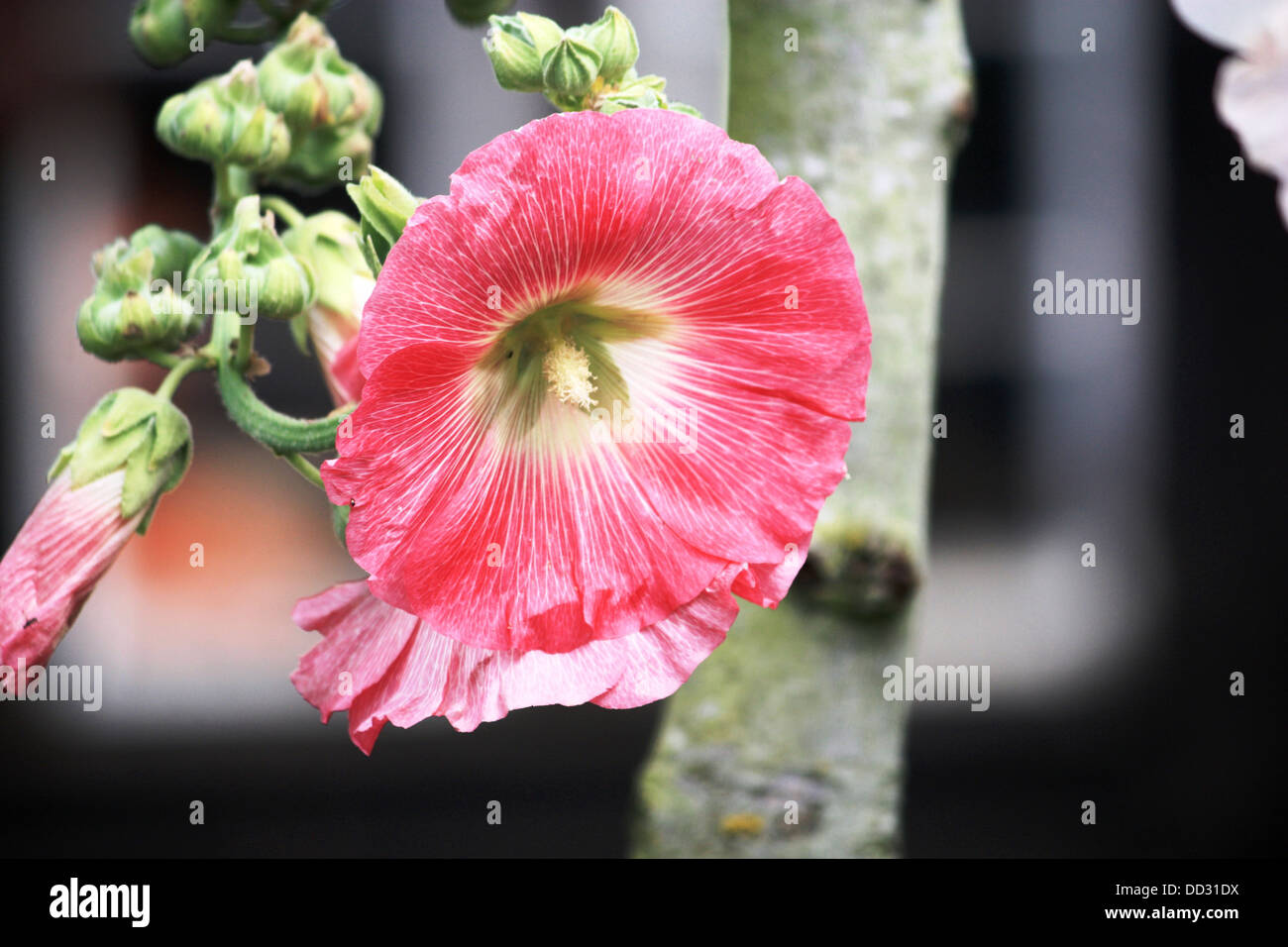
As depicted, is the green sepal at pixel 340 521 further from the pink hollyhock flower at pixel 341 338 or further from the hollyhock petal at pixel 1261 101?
the hollyhock petal at pixel 1261 101

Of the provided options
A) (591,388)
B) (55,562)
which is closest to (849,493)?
(591,388)

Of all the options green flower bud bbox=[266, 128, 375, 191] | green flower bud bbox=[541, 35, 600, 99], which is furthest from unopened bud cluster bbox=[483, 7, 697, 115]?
green flower bud bbox=[266, 128, 375, 191]

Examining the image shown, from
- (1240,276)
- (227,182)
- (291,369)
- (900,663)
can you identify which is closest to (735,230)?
(227,182)

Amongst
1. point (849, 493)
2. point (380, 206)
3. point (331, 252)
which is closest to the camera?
point (380, 206)

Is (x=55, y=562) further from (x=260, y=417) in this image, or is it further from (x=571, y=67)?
(x=571, y=67)

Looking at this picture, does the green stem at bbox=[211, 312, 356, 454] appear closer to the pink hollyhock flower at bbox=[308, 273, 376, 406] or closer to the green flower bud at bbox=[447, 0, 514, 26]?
the pink hollyhock flower at bbox=[308, 273, 376, 406]

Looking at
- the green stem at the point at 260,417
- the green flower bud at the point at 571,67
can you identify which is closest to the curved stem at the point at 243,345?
the green stem at the point at 260,417
